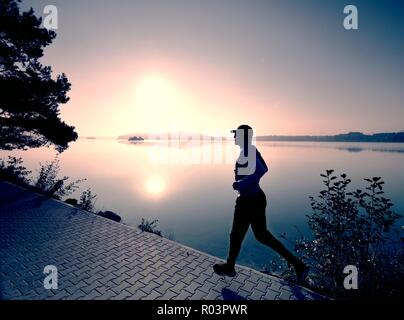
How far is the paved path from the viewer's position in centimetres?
386

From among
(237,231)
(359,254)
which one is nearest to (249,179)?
(237,231)

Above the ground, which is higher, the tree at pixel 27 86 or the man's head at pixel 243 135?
the tree at pixel 27 86

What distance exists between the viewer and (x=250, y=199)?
403cm

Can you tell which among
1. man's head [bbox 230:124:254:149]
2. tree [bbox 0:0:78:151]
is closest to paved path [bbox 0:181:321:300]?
man's head [bbox 230:124:254:149]

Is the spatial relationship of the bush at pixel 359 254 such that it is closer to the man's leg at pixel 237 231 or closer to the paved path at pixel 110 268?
the paved path at pixel 110 268

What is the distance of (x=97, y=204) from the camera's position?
18.3 meters

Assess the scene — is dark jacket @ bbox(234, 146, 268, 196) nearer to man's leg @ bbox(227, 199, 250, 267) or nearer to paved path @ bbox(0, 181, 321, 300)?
man's leg @ bbox(227, 199, 250, 267)

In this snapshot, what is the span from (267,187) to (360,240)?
18.8 meters

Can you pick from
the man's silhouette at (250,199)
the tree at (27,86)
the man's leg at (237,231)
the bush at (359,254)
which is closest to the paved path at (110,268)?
the man's leg at (237,231)

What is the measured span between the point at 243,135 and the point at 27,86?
10.9m

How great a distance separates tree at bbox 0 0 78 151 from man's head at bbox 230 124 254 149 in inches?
416

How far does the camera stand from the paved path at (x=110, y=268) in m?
3.86

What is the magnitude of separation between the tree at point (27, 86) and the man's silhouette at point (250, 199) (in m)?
10.6
